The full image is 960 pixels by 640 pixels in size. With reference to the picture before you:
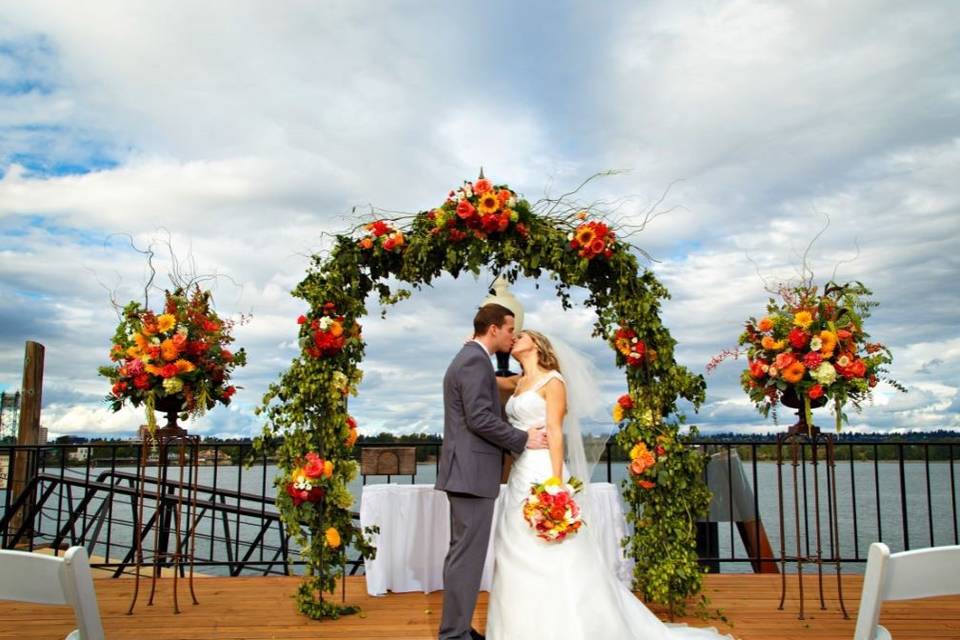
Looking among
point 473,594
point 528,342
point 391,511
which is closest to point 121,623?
point 391,511

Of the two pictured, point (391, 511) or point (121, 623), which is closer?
point (121, 623)

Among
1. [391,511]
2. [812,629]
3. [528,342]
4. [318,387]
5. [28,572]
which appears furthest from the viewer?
[391,511]

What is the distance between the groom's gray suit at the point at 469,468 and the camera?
4020 mm

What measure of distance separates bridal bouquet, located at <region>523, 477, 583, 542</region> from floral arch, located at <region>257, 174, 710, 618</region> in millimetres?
1194

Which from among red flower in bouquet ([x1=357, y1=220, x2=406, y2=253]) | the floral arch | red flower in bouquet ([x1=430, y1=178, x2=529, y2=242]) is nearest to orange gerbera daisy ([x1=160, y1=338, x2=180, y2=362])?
the floral arch

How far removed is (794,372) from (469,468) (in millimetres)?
2392

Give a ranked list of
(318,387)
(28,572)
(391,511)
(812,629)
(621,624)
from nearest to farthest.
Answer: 1. (28,572)
2. (621,624)
3. (812,629)
4. (318,387)
5. (391,511)

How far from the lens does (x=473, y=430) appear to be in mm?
4070

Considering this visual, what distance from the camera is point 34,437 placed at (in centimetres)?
1017

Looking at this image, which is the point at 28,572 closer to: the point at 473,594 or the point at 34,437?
the point at 473,594

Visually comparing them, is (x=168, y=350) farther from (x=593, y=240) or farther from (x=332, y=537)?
(x=593, y=240)

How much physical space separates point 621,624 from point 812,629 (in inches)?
64.6

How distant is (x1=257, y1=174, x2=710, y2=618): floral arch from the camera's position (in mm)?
4949

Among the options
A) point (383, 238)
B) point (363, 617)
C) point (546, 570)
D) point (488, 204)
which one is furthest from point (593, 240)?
point (363, 617)
